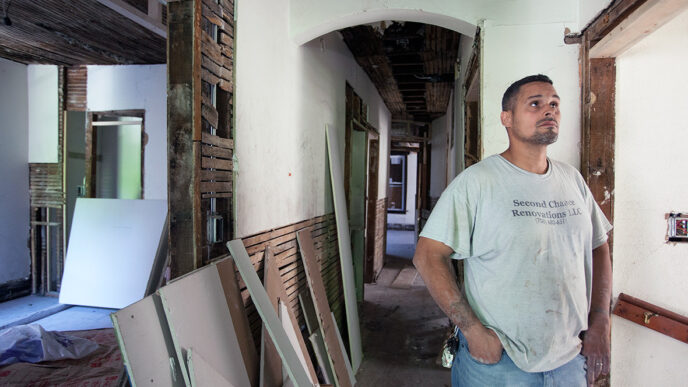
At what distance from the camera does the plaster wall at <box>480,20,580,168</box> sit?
5.96ft

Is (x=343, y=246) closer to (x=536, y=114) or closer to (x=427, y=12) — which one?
(x=427, y=12)

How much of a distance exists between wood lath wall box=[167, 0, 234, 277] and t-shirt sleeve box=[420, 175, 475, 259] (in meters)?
0.85

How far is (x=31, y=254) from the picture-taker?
166 inches

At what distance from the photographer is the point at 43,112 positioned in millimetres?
4152

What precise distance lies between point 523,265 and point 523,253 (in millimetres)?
36

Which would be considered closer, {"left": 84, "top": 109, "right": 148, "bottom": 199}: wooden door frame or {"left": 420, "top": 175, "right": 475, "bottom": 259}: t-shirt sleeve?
{"left": 420, "top": 175, "right": 475, "bottom": 259}: t-shirt sleeve

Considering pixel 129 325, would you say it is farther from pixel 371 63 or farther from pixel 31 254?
pixel 31 254

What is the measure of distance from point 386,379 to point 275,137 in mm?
1912

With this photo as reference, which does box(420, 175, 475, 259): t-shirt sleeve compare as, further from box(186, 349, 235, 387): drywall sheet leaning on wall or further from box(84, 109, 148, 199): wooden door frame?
box(84, 109, 148, 199): wooden door frame

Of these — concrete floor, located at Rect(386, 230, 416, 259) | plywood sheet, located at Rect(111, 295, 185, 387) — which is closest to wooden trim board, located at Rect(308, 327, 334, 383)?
plywood sheet, located at Rect(111, 295, 185, 387)

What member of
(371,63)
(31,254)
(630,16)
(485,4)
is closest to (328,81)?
(371,63)

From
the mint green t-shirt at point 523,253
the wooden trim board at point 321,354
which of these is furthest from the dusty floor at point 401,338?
Answer: the mint green t-shirt at point 523,253

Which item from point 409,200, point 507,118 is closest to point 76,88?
point 507,118

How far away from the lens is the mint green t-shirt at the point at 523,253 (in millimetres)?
1138
